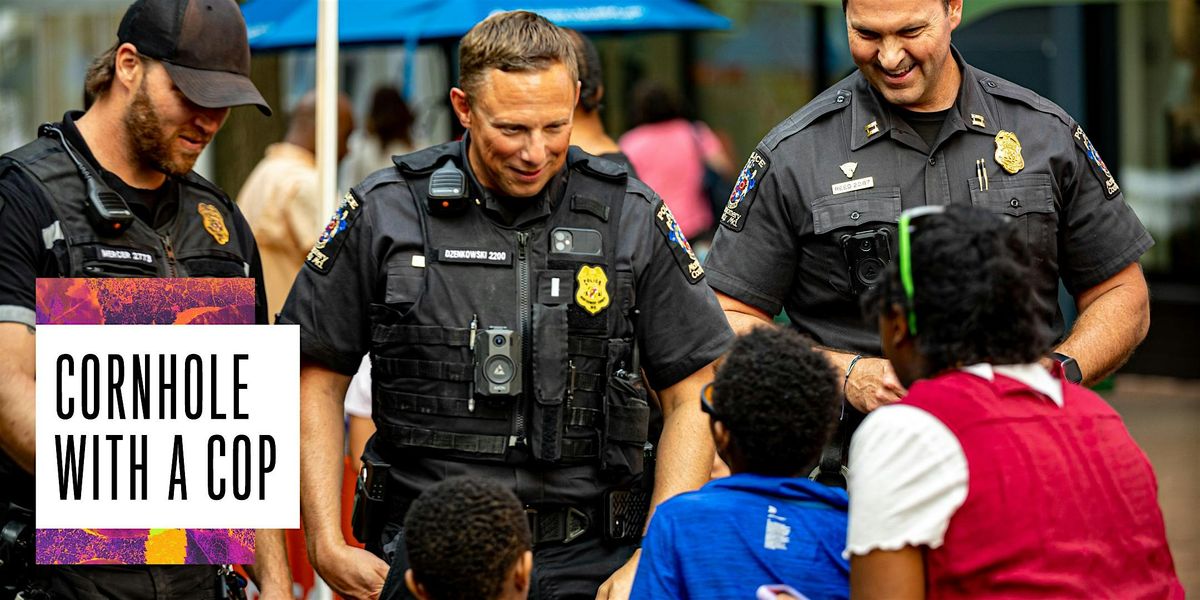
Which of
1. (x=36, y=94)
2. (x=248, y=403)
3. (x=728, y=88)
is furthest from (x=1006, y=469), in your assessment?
(x=36, y=94)

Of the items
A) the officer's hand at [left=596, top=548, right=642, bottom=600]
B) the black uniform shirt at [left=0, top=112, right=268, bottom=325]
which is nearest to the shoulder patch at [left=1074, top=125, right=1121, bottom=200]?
the officer's hand at [left=596, top=548, right=642, bottom=600]

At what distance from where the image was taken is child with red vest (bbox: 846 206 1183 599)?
268 centimetres

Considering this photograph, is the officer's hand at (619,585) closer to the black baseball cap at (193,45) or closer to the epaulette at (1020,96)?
the black baseball cap at (193,45)

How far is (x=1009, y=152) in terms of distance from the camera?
4312mm

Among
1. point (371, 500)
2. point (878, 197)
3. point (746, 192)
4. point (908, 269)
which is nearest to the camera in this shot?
point (908, 269)

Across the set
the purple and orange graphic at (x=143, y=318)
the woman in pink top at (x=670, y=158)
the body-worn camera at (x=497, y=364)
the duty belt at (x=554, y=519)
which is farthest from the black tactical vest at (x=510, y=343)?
the woman in pink top at (x=670, y=158)

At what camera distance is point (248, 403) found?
3607 mm

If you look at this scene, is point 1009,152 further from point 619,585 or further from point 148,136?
point 148,136

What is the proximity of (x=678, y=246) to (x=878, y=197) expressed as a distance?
26.2 inches

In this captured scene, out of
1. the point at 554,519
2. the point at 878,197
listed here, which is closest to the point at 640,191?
the point at 878,197

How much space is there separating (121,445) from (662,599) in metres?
1.31

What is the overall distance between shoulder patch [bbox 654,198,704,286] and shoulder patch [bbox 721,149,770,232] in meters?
0.49

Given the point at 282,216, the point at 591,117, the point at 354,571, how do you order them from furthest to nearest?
1. the point at 282,216
2. the point at 591,117
3. the point at 354,571

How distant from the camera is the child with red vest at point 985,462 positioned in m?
2.68
